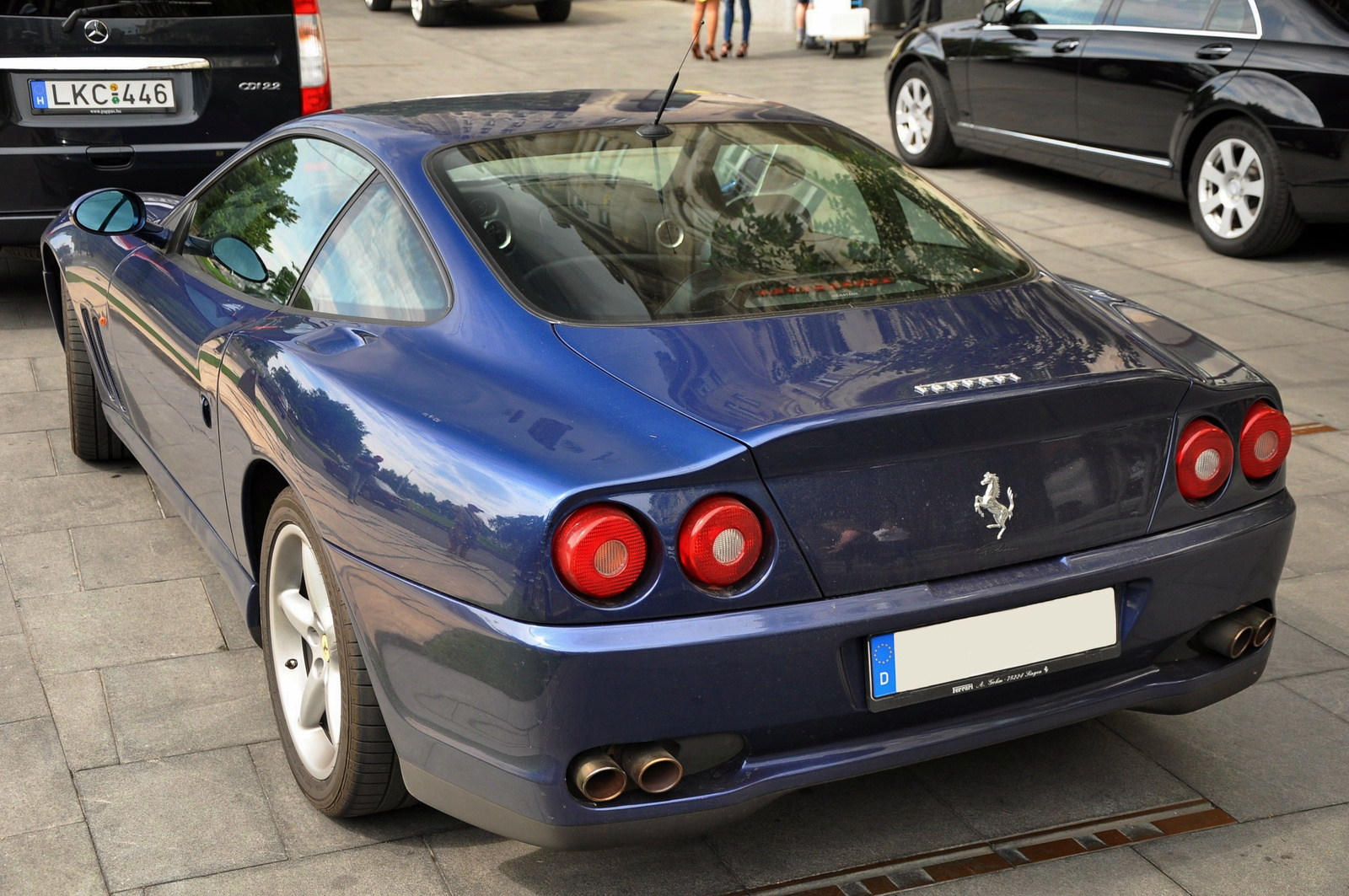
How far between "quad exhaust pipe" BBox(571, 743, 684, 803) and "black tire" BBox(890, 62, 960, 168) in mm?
8451

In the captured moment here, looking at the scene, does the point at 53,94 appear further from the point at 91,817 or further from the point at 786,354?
the point at 786,354

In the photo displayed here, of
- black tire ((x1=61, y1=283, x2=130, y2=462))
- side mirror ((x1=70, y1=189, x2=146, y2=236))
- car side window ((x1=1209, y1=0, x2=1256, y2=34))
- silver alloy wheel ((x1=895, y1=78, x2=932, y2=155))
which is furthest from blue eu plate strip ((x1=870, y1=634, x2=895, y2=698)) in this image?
silver alloy wheel ((x1=895, y1=78, x2=932, y2=155))

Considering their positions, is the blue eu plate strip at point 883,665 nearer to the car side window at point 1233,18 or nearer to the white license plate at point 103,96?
the white license plate at point 103,96

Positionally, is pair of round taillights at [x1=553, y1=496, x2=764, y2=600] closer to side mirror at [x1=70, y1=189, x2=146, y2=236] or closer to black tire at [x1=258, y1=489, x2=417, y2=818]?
black tire at [x1=258, y1=489, x2=417, y2=818]

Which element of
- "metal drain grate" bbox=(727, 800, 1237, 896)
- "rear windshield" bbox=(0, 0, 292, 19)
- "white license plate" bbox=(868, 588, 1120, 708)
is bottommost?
"metal drain grate" bbox=(727, 800, 1237, 896)

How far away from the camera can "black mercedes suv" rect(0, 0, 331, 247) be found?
20.1 feet

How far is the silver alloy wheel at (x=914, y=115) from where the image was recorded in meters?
10.3

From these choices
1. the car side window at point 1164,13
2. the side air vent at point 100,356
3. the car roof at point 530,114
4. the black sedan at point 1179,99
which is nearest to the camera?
the car roof at point 530,114

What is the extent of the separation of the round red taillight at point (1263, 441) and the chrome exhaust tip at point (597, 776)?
1335mm

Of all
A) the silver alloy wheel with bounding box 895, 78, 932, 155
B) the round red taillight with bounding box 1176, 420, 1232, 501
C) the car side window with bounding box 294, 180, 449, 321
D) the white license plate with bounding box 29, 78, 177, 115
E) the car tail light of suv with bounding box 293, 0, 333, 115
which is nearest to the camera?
the round red taillight with bounding box 1176, 420, 1232, 501

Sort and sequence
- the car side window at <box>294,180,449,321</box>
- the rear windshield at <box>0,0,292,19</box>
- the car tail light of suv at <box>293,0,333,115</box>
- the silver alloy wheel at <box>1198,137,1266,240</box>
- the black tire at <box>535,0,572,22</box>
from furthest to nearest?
the black tire at <box>535,0,572,22</box> → the silver alloy wheel at <box>1198,137,1266,240</box> → the car tail light of suv at <box>293,0,333,115</box> → the rear windshield at <box>0,0,292,19</box> → the car side window at <box>294,180,449,321</box>

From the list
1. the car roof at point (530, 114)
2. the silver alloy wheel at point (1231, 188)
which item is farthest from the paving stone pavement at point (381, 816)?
the silver alloy wheel at point (1231, 188)

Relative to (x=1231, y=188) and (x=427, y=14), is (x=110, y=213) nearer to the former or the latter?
(x=1231, y=188)

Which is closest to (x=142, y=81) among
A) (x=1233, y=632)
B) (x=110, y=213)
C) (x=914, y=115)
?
(x=110, y=213)
